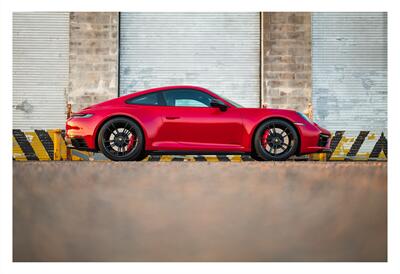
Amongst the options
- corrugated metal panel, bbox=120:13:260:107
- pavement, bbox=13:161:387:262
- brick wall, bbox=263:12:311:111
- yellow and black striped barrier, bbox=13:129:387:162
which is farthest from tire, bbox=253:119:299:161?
corrugated metal panel, bbox=120:13:260:107

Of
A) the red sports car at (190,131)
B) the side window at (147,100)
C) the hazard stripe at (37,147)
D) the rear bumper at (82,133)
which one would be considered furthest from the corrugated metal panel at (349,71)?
the rear bumper at (82,133)

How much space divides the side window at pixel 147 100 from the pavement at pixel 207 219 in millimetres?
3148

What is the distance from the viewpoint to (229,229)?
324 cm

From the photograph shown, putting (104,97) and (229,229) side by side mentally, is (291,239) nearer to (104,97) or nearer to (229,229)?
(229,229)

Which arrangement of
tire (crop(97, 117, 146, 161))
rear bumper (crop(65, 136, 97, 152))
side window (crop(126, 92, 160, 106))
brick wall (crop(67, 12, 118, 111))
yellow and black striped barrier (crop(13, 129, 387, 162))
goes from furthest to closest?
brick wall (crop(67, 12, 118, 111)), yellow and black striped barrier (crop(13, 129, 387, 162)), side window (crop(126, 92, 160, 106)), rear bumper (crop(65, 136, 97, 152)), tire (crop(97, 117, 146, 161))

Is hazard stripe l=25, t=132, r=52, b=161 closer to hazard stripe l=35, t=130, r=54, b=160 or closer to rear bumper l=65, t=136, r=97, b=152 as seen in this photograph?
hazard stripe l=35, t=130, r=54, b=160

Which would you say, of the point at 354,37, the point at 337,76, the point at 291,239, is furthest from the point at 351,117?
the point at 291,239

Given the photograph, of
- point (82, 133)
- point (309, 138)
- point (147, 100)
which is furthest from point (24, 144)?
point (309, 138)

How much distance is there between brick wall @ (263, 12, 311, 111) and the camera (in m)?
13.6

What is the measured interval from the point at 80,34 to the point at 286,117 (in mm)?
8999

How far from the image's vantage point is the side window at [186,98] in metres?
6.64

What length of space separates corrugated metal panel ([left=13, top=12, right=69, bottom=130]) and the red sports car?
770cm

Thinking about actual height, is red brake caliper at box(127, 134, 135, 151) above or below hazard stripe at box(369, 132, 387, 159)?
above

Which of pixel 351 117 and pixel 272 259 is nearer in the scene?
pixel 272 259
